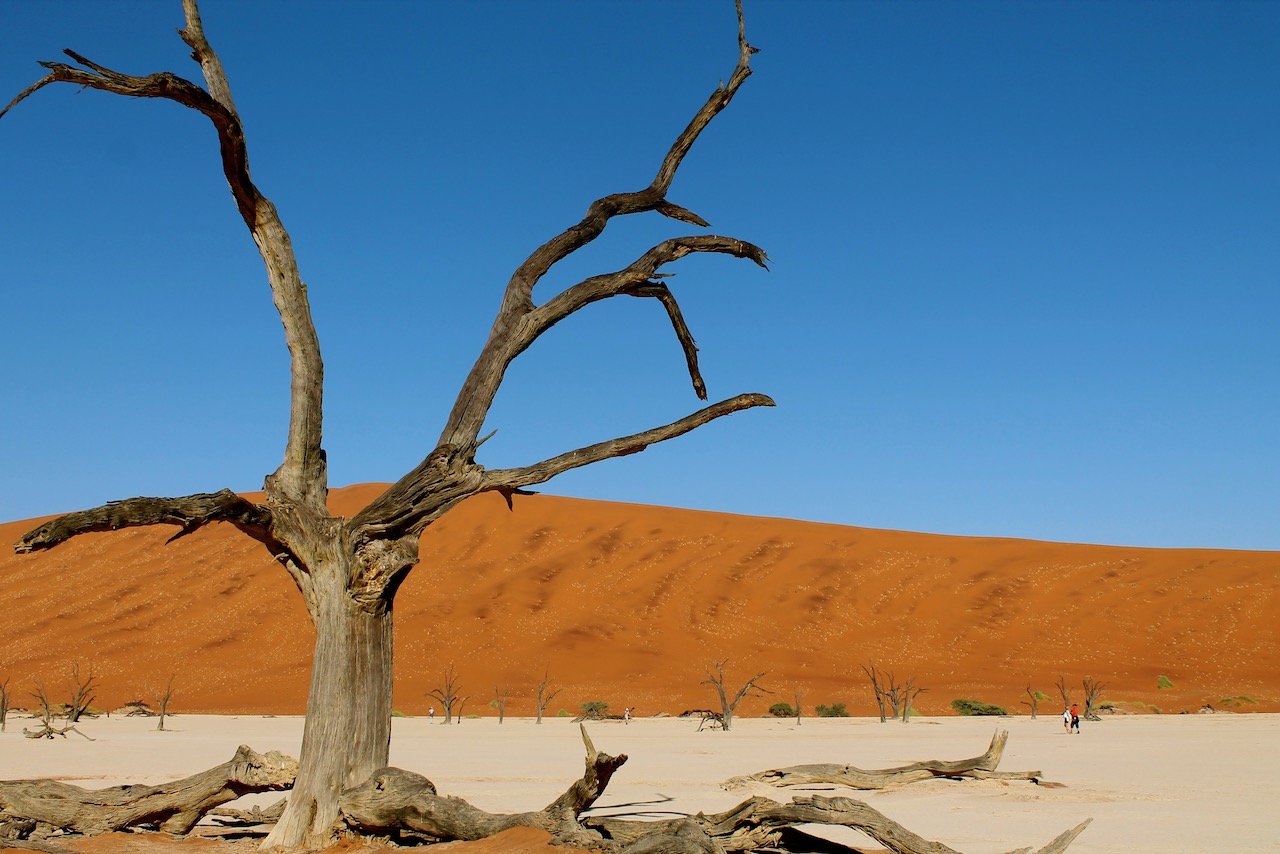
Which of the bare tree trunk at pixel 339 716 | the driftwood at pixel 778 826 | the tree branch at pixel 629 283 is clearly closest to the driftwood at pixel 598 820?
the driftwood at pixel 778 826

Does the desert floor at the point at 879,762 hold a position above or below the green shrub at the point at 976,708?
below

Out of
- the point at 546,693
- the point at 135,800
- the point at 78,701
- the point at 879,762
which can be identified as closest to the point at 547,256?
the point at 135,800

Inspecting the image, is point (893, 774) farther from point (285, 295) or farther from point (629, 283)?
point (285, 295)

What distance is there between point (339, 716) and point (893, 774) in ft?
12.4

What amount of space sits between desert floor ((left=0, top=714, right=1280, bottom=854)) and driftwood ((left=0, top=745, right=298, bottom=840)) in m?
3.64

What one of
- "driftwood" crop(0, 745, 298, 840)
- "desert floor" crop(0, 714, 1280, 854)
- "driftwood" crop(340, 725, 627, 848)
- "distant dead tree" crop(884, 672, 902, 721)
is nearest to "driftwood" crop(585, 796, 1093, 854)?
"driftwood" crop(340, 725, 627, 848)

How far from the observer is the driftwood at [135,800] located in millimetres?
7418

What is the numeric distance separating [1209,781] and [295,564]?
12432 mm

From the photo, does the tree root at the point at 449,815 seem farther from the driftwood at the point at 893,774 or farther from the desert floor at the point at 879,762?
the desert floor at the point at 879,762

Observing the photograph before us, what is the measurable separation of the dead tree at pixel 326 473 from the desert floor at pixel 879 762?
363cm

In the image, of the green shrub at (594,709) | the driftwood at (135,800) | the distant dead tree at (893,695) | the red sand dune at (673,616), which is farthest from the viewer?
the red sand dune at (673,616)

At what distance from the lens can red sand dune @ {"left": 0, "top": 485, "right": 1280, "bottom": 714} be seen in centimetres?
4028

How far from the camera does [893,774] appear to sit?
7.45 metres

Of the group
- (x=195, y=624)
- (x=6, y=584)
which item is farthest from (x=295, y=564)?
(x=6, y=584)
